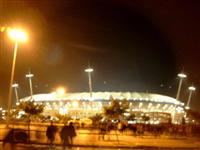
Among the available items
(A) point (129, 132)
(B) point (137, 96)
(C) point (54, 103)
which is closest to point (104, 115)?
(A) point (129, 132)

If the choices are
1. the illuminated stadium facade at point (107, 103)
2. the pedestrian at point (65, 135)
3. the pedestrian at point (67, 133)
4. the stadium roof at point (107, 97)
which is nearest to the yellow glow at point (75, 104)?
the illuminated stadium facade at point (107, 103)

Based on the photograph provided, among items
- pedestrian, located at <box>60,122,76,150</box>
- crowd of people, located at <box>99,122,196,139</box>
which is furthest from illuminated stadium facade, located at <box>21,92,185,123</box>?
pedestrian, located at <box>60,122,76,150</box>

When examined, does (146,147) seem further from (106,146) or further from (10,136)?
(10,136)

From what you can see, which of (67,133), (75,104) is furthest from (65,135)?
(75,104)

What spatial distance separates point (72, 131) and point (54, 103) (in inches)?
4112

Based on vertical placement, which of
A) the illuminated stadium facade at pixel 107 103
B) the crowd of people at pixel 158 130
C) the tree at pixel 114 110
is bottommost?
the crowd of people at pixel 158 130

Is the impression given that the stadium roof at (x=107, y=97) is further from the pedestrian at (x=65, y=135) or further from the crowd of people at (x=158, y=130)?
the pedestrian at (x=65, y=135)

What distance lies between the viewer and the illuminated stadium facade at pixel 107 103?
391 feet

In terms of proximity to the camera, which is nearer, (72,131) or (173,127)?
(72,131)

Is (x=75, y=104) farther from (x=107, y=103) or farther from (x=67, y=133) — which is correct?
(x=67, y=133)

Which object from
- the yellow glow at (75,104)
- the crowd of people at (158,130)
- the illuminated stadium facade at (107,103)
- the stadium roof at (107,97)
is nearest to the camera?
the crowd of people at (158,130)

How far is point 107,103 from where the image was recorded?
118500mm

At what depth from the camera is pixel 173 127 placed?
5188 centimetres

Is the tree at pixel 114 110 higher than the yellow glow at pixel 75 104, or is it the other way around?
the yellow glow at pixel 75 104
